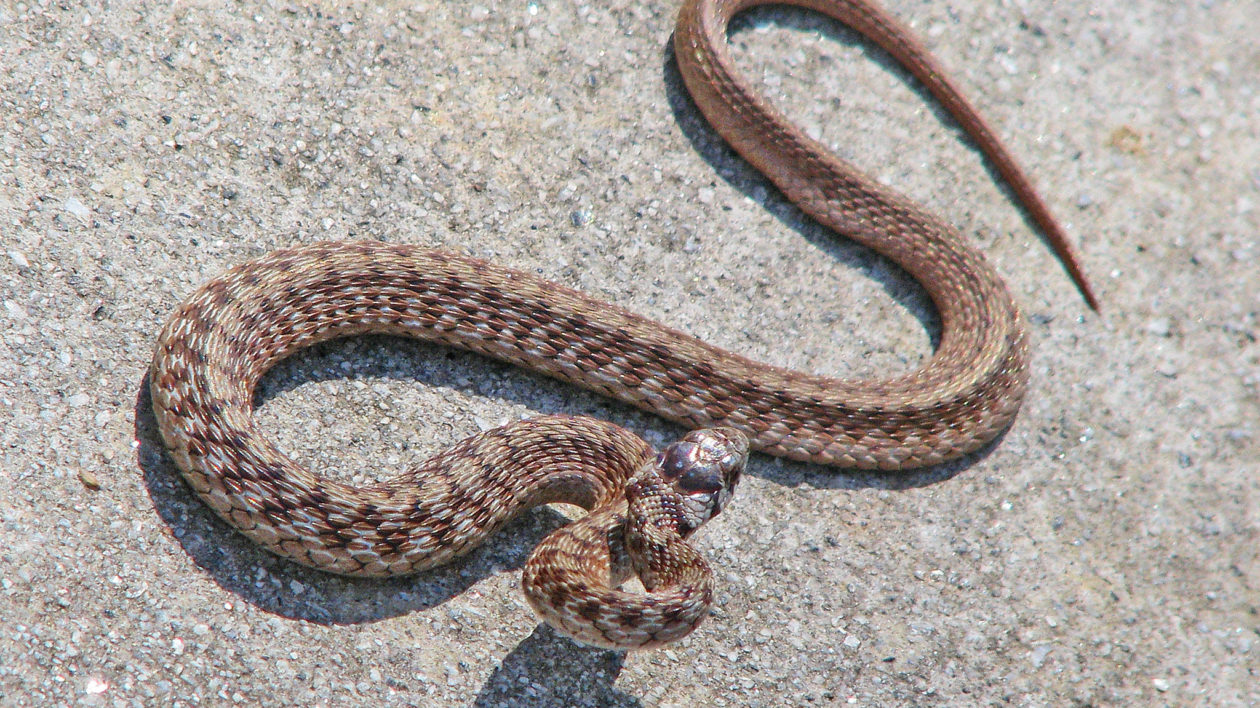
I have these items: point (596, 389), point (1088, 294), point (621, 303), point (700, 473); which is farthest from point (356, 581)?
point (1088, 294)

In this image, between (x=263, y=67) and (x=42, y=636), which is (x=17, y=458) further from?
(x=263, y=67)

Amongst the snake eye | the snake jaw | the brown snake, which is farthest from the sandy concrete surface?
the snake eye

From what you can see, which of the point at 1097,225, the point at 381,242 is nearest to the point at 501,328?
the point at 381,242

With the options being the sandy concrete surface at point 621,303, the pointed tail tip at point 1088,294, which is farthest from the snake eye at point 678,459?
the pointed tail tip at point 1088,294

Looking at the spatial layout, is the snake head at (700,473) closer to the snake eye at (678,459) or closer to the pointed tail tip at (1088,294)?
the snake eye at (678,459)

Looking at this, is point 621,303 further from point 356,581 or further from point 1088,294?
point 1088,294
